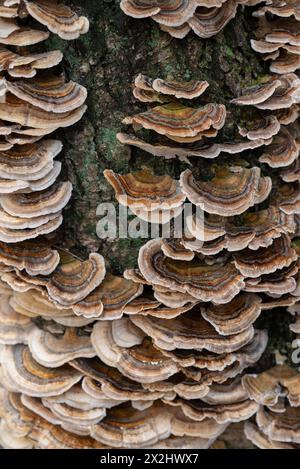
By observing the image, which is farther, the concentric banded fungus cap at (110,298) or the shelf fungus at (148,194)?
the concentric banded fungus cap at (110,298)

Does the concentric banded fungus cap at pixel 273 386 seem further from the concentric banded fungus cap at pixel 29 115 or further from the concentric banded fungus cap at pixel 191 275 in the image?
the concentric banded fungus cap at pixel 29 115

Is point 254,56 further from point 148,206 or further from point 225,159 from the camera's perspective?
point 148,206

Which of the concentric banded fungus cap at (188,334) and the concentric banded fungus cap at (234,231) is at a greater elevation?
the concentric banded fungus cap at (234,231)

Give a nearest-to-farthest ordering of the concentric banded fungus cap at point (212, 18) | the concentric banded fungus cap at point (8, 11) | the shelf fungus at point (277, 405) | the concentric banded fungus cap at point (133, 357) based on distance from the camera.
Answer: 1. the concentric banded fungus cap at point (8, 11)
2. the concentric banded fungus cap at point (212, 18)
3. the concentric banded fungus cap at point (133, 357)
4. the shelf fungus at point (277, 405)

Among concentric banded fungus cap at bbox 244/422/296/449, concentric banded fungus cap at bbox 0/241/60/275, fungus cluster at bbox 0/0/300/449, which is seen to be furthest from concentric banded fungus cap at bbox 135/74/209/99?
concentric banded fungus cap at bbox 244/422/296/449

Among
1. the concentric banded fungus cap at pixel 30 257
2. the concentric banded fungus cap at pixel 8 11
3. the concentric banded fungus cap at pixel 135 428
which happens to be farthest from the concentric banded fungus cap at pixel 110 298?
the concentric banded fungus cap at pixel 8 11

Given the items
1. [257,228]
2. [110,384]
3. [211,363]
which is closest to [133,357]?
[110,384]

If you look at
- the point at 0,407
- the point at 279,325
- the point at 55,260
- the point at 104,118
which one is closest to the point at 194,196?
the point at 104,118
